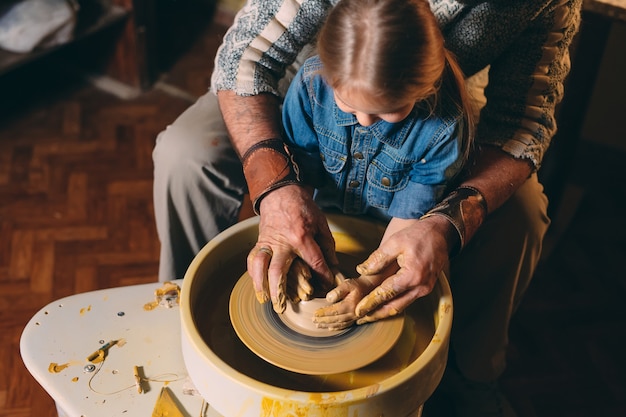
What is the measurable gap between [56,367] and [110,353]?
0.27 ft

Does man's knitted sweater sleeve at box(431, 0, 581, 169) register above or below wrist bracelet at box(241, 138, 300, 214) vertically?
above

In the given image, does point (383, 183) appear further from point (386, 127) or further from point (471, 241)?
point (471, 241)

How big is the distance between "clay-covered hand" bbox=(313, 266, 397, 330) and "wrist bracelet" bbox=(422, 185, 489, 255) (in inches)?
7.5

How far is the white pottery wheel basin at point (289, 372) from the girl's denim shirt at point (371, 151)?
2.8 inches

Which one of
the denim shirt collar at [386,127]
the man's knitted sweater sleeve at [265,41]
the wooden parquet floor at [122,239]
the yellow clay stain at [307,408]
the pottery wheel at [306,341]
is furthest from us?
the wooden parquet floor at [122,239]

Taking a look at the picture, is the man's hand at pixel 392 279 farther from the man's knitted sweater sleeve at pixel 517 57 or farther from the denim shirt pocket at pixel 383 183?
the man's knitted sweater sleeve at pixel 517 57

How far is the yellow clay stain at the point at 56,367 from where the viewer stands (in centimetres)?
109

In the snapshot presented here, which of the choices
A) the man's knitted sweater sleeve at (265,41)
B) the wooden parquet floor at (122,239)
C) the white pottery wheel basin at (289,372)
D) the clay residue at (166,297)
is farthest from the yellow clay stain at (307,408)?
the wooden parquet floor at (122,239)

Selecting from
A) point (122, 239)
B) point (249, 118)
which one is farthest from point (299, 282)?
point (122, 239)

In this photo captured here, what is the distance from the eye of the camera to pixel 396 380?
3.03 ft

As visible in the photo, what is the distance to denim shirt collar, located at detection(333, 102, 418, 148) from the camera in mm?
1171

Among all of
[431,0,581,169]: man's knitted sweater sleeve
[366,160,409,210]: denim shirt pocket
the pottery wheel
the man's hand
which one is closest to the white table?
the pottery wheel

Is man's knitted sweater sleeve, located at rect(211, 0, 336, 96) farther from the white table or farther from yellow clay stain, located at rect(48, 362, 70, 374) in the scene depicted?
yellow clay stain, located at rect(48, 362, 70, 374)

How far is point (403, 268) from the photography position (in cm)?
108
